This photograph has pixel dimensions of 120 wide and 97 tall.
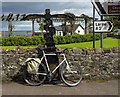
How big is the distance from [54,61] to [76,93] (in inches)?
50.0

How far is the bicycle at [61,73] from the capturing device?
519 cm

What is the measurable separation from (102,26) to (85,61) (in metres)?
1.34

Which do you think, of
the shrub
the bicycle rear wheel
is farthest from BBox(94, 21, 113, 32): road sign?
the shrub

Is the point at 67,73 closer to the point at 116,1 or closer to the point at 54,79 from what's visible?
the point at 54,79

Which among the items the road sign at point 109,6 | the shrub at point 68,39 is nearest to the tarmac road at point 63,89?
the road sign at point 109,6

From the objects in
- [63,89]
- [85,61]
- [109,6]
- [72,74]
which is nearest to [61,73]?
[63,89]

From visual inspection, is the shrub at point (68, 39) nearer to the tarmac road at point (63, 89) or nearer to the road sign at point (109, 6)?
the road sign at point (109, 6)

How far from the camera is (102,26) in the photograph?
19.3ft

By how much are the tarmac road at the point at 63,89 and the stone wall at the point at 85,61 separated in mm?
442

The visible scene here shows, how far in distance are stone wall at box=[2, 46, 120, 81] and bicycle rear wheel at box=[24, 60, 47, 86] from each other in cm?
39

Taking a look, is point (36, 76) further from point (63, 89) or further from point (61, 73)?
point (63, 89)

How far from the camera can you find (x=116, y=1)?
578 cm

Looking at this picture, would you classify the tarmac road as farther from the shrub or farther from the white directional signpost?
the shrub

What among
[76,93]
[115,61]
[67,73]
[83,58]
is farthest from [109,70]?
[76,93]
